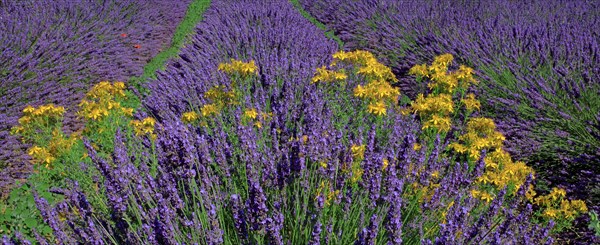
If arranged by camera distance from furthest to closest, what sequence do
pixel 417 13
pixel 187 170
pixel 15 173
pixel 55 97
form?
pixel 417 13 → pixel 55 97 → pixel 15 173 → pixel 187 170

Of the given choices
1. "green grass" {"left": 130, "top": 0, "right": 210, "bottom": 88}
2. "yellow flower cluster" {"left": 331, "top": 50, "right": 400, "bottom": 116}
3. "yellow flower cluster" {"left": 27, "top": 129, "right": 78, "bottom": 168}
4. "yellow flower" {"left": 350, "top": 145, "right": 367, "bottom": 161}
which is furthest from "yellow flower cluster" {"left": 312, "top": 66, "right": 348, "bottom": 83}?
"green grass" {"left": 130, "top": 0, "right": 210, "bottom": 88}

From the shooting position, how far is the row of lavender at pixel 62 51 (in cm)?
399

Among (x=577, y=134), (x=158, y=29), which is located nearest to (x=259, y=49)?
(x=577, y=134)

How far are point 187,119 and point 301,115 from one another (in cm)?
64

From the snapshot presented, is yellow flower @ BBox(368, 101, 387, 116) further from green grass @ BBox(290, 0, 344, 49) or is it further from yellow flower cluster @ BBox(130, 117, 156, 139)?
green grass @ BBox(290, 0, 344, 49)

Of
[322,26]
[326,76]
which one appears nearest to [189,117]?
→ [326,76]

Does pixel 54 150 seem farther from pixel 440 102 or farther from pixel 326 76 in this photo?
pixel 440 102

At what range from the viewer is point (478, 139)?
2.58m

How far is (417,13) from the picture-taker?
261 inches

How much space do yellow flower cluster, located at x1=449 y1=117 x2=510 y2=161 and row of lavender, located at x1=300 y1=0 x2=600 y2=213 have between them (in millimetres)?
668

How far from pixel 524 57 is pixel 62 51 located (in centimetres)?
433

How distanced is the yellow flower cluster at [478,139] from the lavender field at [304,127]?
19 mm

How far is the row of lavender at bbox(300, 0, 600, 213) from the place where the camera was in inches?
134

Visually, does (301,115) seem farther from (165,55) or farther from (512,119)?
(165,55)
